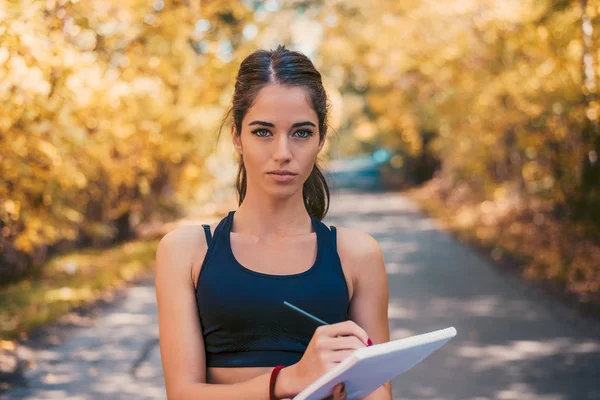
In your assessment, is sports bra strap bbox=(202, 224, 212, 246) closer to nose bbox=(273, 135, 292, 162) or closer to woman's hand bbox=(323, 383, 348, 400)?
nose bbox=(273, 135, 292, 162)

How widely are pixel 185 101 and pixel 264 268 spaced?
37.2 feet

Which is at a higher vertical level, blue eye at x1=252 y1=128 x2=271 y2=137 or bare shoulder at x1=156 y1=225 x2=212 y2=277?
blue eye at x1=252 y1=128 x2=271 y2=137

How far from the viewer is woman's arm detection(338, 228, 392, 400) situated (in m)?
2.14

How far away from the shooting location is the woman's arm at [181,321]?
6.56ft

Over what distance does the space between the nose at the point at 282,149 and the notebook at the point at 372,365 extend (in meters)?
0.58

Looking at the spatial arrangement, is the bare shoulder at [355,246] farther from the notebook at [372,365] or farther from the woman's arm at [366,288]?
the notebook at [372,365]

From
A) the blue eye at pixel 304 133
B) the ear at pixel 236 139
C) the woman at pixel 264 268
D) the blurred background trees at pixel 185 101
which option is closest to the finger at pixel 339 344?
the woman at pixel 264 268

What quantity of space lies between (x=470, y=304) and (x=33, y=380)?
5102 millimetres

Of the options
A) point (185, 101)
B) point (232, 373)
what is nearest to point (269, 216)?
point (232, 373)

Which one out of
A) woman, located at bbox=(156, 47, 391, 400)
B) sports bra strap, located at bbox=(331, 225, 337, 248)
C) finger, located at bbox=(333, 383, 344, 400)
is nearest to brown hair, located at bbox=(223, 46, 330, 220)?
woman, located at bbox=(156, 47, 391, 400)

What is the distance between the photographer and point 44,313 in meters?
8.57

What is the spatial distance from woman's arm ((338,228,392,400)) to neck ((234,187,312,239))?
15 centimetres

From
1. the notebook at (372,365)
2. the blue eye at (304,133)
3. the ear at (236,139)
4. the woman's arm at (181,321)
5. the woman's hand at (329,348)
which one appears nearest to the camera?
the notebook at (372,365)

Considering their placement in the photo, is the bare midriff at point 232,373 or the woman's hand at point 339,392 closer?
the woman's hand at point 339,392
